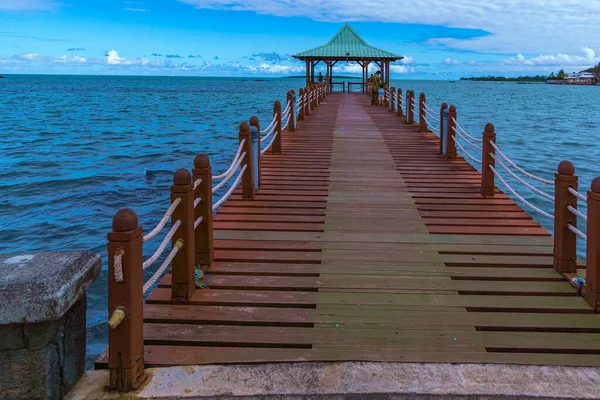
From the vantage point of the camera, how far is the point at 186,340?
3.57 meters

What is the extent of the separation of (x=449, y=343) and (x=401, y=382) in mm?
682

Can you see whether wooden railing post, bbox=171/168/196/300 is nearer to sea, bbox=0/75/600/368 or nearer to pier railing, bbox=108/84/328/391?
pier railing, bbox=108/84/328/391

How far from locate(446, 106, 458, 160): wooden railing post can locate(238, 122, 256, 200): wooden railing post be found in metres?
4.89

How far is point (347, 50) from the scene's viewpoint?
116 ft

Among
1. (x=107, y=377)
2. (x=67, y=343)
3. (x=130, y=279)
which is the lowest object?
(x=107, y=377)

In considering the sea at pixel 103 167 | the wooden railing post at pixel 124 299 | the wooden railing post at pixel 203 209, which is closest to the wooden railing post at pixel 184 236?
the wooden railing post at pixel 203 209

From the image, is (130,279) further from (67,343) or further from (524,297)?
(524,297)

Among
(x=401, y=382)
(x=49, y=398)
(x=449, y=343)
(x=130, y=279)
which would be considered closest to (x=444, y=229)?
(x=449, y=343)

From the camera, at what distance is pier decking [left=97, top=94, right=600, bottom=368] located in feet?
11.5

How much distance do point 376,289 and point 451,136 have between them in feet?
23.0

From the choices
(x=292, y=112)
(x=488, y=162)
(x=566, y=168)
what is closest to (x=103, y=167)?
(x=292, y=112)

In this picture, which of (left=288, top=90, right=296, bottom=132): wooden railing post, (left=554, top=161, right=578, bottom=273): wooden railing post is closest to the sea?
(left=288, top=90, right=296, bottom=132): wooden railing post

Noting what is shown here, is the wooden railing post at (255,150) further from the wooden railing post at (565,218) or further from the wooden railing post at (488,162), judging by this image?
the wooden railing post at (565,218)

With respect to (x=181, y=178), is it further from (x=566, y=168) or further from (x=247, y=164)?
(x=247, y=164)
